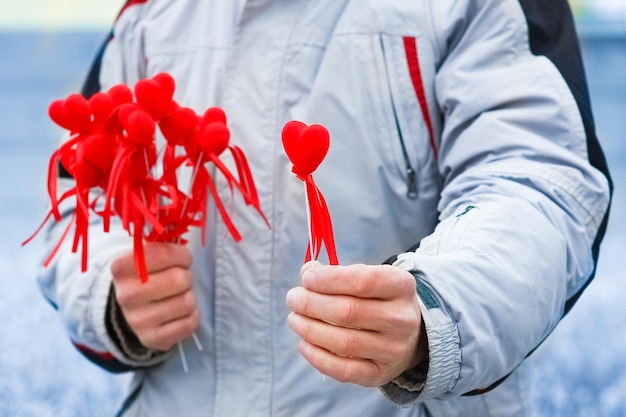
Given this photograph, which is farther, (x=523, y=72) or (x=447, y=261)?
(x=523, y=72)

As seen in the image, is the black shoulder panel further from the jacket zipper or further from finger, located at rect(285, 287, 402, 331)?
finger, located at rect(285, 287, 402, 331)

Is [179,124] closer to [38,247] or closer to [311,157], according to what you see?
[311,157]

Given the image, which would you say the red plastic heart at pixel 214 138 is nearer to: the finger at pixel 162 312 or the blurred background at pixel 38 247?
the finger at pixel 162 312

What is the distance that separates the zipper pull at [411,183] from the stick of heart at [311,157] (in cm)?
18

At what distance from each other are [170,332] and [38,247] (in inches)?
52.9

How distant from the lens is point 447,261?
0.56 m

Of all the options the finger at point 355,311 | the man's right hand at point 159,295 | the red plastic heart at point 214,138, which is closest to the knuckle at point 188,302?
the man's right hand at point 159,295

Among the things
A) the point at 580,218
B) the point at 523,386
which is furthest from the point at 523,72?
the point at 523,386

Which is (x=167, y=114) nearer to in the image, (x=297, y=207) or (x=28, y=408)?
(x=297, y=207)

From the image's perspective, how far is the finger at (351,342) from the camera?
51 cm

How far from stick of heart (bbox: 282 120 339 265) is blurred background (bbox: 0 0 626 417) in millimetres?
341

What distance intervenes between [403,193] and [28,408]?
974 millimetres

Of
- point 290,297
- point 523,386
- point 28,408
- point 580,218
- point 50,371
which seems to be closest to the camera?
point 290,297

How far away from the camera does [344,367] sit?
1.70ft
